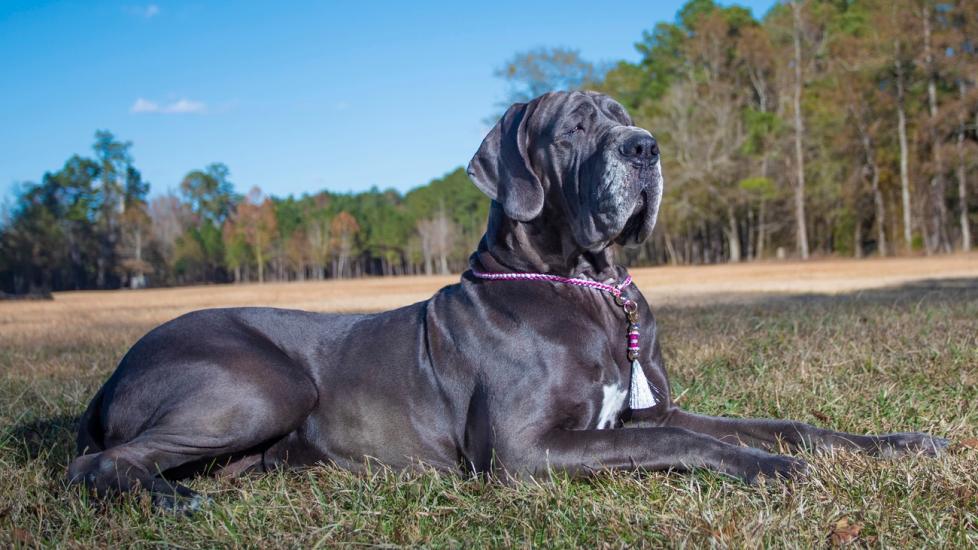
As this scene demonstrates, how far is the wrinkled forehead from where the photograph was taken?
3.48 meters

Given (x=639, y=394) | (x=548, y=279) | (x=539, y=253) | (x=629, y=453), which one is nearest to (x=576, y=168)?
(x=539, y=253)

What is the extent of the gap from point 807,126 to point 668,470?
1633 inches

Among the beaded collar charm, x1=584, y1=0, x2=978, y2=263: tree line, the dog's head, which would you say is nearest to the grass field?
the beaded collar charm

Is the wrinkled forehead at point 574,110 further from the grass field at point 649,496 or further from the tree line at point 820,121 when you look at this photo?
the tree line at point 820,121

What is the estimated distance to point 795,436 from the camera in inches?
123

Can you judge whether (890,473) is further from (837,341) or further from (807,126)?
(807,126)

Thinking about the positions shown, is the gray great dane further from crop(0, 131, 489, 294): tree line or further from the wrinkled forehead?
crop(0, 131, 489, 294): tree line

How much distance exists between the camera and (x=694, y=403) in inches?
160

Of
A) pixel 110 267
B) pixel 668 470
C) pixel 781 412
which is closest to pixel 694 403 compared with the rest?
pixel 781 412

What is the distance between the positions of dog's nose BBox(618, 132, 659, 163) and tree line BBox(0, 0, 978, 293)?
18.4 meters

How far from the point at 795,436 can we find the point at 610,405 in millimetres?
751

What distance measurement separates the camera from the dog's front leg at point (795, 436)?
118 inches

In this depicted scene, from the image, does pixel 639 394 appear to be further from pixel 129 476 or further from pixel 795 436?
pixel 129 476

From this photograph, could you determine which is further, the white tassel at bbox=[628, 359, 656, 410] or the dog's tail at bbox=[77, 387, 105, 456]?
the dog's tail at bbox=[77, 387, 105, 456]
